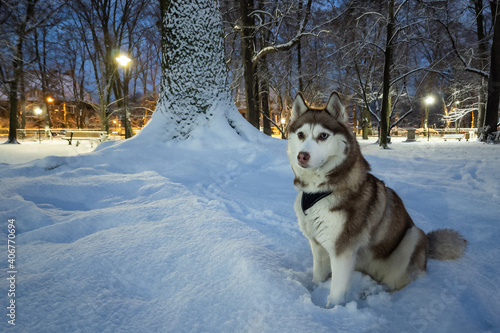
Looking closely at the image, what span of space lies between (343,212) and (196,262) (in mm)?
1345

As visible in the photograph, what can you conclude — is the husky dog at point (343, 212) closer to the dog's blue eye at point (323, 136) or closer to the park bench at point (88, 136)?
the dog's blue eye at point (323, 136)

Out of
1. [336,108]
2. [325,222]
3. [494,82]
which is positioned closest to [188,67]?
[336,108]

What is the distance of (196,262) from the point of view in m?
2.19

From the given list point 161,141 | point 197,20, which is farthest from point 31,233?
point 197,20

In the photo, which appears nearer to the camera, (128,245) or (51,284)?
(51,284)

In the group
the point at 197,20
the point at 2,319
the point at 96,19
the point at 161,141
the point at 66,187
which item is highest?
the point at 96,19

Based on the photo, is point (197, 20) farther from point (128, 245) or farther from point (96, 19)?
point (96, 19)

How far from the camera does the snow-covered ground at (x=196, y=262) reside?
1.58 meters

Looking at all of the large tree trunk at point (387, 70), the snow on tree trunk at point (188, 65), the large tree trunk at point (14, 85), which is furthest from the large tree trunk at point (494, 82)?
the large tree trunk at point (14, 85)

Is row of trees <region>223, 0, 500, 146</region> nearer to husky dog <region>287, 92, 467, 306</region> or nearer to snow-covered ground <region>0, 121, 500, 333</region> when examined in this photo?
snow-covered ground <region>0, 121, 500, 333</region>

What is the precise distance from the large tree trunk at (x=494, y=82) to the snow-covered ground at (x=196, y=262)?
37.3ft

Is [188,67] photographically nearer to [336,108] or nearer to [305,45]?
[336,108]

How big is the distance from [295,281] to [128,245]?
1.63m

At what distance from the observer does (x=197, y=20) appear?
21.4 ft
